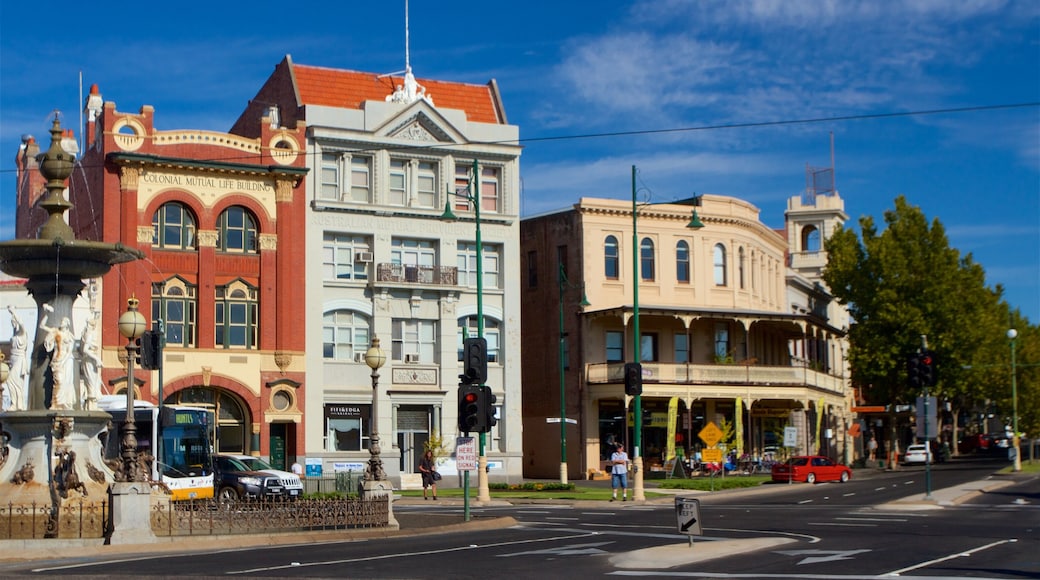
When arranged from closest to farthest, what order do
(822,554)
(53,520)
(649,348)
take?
(822,554), (53,520), (649,348)

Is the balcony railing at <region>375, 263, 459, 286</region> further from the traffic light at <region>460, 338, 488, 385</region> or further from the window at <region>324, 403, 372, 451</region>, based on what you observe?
the traffic light at <region>460, 338, 488, 385</region>

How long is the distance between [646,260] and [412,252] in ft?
42.8

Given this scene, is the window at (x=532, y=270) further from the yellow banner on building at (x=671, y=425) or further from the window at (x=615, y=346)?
the yellow banner on building at (x=671, y=425)

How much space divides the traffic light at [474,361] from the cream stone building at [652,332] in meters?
31.8

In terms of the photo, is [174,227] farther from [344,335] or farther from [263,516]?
[263,516]

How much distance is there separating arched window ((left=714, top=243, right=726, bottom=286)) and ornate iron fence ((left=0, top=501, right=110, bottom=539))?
46.3m

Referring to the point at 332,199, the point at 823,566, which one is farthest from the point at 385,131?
the point at 823,566

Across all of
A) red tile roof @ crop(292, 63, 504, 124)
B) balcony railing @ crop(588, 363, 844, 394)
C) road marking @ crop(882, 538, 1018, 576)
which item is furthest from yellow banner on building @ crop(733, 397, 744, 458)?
road marking @ crop(882, 538, 1018, 576)

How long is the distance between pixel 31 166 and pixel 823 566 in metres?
52.3

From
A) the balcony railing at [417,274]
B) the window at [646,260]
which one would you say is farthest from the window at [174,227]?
the window at [646,260]

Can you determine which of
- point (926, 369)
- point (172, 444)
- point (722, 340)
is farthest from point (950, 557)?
point (722, 340)

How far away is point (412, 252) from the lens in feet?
186

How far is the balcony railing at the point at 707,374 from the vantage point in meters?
61.4

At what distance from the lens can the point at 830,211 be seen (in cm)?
9012
